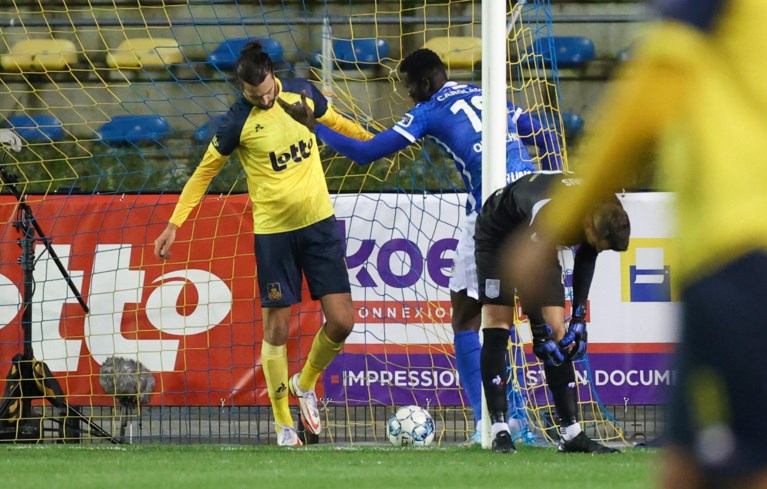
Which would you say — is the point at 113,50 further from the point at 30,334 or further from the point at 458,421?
the point at 458,421

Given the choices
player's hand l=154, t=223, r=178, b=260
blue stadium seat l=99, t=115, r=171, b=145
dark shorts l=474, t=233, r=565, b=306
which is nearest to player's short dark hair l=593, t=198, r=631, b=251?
dark shorts l=474, t=233, r=565, b=306

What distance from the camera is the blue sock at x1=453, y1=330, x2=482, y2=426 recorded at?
752 cm

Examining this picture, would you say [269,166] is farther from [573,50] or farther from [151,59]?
[573,50]

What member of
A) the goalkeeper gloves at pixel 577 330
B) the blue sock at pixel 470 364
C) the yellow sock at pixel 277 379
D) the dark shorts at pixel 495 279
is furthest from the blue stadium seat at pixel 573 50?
the goalkeeper gloves at pixel 577 330

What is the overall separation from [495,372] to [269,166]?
202 centimetres

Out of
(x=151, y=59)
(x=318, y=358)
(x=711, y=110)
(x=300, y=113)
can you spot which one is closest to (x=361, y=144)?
(x=300, y=113)

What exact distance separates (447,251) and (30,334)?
2.88 metres

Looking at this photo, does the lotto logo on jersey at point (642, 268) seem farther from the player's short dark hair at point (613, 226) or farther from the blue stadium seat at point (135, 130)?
the blue stadium seat at point (135, 130)

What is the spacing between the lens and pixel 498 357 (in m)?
6.65

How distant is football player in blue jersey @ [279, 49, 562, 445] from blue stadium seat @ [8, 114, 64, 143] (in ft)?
15.2

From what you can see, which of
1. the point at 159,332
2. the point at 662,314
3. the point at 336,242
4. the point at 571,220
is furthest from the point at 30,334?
the point at 571,220

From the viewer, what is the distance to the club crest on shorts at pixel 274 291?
7684mm

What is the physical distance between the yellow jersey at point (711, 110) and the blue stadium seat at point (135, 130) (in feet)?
27.7

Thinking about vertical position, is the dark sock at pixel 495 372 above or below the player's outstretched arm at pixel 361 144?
below
